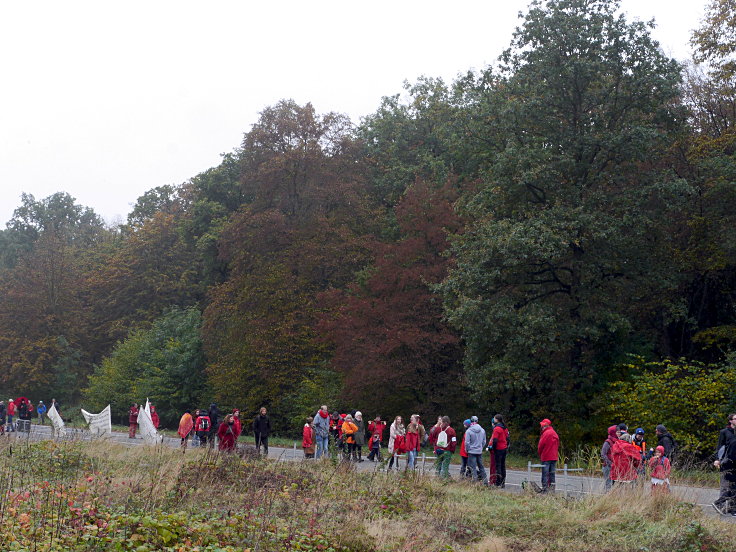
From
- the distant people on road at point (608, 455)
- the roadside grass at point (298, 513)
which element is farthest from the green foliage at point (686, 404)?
the roadside grass at point (298, 513)

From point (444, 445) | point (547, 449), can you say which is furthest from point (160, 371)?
point (547, 449)

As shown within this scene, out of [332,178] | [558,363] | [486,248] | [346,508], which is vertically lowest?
[346,508]

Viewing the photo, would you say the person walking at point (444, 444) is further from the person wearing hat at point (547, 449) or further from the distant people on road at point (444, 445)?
the person wearing hat at point (547, 449)

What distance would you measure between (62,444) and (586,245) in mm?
19102

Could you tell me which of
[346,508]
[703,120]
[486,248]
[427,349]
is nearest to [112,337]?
[427,349]

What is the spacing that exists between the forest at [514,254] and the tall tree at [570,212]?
9 centimetres

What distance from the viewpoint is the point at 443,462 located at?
18.8m

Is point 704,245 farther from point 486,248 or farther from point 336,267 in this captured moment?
point 336,267

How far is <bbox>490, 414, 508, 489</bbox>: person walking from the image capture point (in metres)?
17.8

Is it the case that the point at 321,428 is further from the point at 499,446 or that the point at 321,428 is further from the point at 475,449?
the point at 499,446

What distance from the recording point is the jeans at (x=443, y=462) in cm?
1843

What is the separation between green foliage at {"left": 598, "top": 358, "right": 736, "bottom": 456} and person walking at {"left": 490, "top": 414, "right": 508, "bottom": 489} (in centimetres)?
747

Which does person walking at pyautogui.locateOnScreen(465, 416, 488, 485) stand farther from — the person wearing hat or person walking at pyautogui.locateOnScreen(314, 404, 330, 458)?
person walking at pyautogui.locateOnScreen(314, 404, 330, 458)

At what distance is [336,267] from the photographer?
1597 inches
